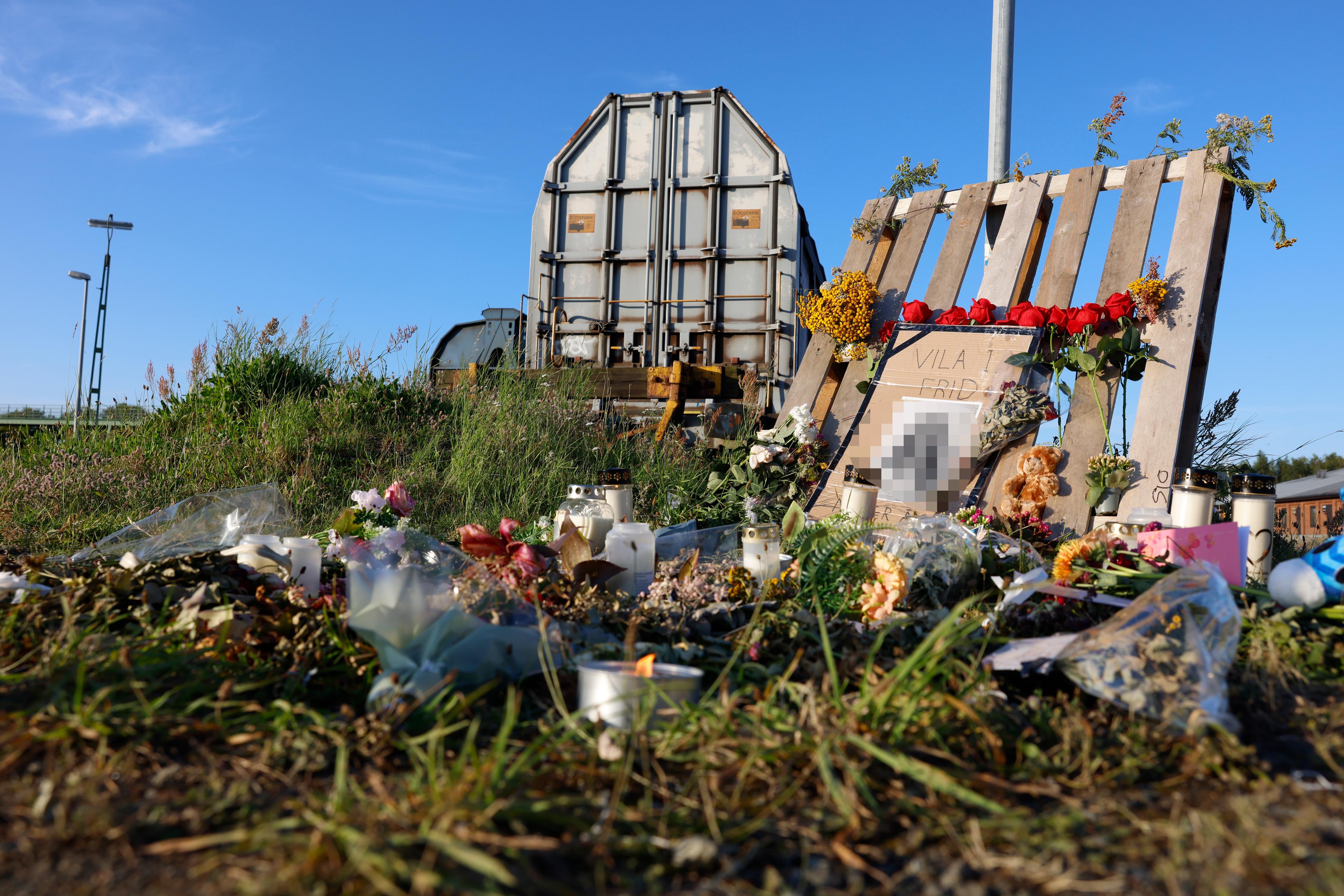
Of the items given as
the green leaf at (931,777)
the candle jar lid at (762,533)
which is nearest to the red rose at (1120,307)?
the candle jar lid at (762,533)

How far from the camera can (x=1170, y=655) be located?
1702 mm

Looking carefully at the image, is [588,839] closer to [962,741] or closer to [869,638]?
[962,741]

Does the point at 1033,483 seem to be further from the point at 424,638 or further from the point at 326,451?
the point at 326,451

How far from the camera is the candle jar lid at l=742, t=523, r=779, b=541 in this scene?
8.75ft

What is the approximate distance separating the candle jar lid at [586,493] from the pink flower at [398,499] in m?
0.85

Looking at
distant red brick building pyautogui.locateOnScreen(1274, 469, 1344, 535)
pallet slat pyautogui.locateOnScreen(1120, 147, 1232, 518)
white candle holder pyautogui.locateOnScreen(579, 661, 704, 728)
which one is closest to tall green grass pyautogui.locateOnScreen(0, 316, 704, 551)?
pallet slat pyautogui.locateOnScreen(1120, 147, 1232, 518)

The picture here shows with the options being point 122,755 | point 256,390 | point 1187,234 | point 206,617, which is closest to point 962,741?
point 122,755

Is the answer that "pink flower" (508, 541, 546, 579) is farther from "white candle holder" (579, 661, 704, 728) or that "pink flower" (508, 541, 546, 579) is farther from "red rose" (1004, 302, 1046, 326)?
"red rose" (1004, 302, 1046, 326)

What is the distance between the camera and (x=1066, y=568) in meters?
2.58

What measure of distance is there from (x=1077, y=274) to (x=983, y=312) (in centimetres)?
62

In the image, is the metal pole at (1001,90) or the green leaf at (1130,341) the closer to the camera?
the green leaf at (1130,341)

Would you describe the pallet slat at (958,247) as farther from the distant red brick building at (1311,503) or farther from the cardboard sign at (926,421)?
the distant red brick building at (1311,503)

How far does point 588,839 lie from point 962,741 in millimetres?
752

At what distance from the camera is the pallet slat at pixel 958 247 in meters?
5.14
